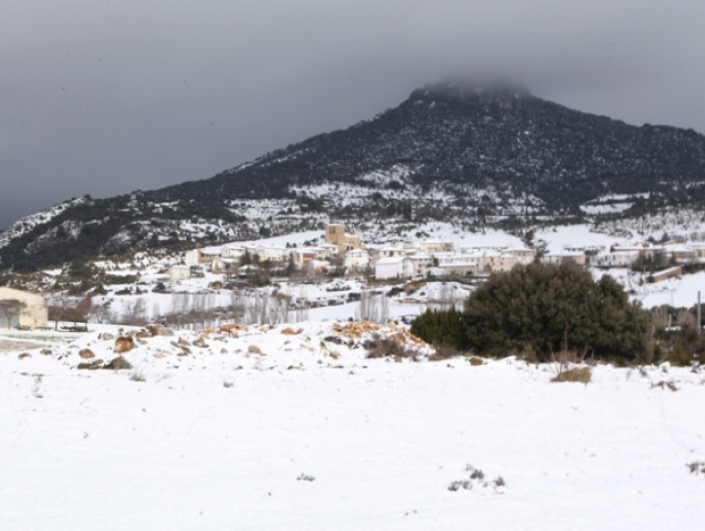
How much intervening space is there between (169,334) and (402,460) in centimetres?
1011

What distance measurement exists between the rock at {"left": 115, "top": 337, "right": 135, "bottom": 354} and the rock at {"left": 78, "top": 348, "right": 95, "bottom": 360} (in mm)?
458

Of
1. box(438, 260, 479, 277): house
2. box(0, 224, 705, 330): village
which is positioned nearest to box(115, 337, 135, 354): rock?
box(0, 224, 705, 330): village

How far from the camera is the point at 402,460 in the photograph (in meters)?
6.25

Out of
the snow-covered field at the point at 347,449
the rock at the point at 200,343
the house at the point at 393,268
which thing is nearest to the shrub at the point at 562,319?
the snow-covered field at the point at 347,449

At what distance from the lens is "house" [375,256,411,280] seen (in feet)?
346

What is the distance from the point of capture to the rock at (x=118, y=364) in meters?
12.4

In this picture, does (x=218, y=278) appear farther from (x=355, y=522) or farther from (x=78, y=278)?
(x=355, y=522)

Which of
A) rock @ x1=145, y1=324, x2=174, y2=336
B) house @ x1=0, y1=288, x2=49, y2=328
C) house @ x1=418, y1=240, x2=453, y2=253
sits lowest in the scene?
house @ x1=0, y1=288, x2=49, y2=328

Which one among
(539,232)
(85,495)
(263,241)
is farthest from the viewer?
(539,232)

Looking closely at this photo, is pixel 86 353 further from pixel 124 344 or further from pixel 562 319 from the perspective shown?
pixel 562 319

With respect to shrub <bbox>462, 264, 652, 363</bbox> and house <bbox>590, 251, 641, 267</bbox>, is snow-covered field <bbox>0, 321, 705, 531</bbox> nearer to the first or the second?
shrub <bbox>462, 264, 652, 363</bbox>

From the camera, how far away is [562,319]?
1585 centimetres

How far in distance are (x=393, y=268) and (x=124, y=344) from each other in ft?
306

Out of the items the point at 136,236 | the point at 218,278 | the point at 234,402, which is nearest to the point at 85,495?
the point at 234,402
